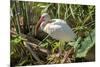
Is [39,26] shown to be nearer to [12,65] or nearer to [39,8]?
[39,8]

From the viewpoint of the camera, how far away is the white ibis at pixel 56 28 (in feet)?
4.58

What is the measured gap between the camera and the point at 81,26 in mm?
1491

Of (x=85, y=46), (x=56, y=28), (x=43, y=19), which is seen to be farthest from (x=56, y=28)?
(x=85, y=46)

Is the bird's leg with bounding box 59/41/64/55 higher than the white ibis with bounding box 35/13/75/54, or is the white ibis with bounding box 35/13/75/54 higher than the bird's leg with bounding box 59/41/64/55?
the white ibis with bounding box 35/13/75/54

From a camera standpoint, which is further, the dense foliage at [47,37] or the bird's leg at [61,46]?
the bird's leg at [61,46]

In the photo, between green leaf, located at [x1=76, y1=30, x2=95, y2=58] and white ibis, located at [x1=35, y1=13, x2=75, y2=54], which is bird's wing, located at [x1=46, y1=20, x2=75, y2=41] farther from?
green leaf, located at [x1=76, y1=30, x2=95, y2=58]

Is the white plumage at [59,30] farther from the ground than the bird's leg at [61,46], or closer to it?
farther from the ground

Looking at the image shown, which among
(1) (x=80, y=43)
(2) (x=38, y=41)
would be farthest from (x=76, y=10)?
(2) (x=38, y=41)

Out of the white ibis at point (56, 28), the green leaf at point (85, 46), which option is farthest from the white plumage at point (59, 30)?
the green leaf at point (85, 46)

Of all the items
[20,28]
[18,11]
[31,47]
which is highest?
[18,11]

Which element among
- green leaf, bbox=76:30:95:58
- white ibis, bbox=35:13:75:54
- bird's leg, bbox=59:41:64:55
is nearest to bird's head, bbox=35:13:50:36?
white ibis, bbox=35:13:75:54

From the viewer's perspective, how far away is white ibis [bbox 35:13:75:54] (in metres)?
1.39

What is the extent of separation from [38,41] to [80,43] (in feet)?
1.14

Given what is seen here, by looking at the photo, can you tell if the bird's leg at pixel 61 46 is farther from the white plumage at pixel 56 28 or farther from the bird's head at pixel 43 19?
the bird's head at pixel 43 19
